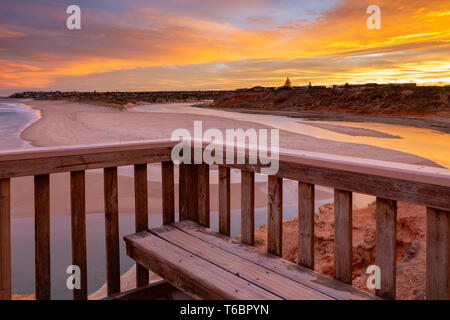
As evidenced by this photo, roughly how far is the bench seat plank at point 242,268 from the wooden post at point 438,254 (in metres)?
0.47

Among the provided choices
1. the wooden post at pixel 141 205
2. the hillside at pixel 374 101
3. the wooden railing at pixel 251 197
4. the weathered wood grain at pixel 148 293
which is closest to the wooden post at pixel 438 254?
the wooden railing at pixel 251 197

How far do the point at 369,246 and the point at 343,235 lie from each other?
276 centimetres

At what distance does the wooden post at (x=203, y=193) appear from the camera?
9.93 ft

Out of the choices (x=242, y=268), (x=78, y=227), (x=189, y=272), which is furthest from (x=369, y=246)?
(x=78, y=227)

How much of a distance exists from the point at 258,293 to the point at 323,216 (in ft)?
14.4

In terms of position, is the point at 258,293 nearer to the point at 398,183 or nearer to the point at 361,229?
the point at 398,183

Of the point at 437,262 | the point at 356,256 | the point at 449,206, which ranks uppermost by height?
the point at 449,206

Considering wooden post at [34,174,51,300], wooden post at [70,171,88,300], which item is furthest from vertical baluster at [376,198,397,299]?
wooden post at [34,174,51,300]

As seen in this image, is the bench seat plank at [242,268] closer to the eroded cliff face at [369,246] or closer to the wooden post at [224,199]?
the wooden post at [224,199]

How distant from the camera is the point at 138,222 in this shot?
290 centimetres
